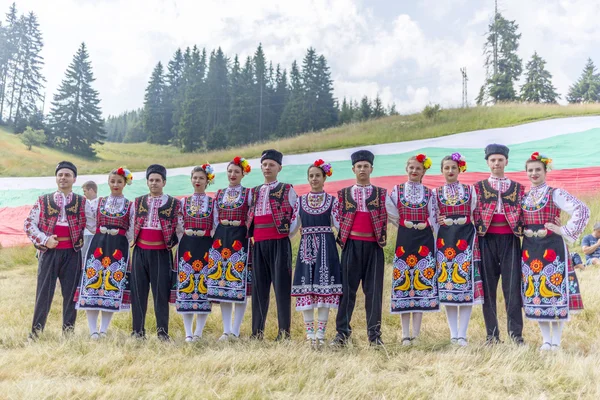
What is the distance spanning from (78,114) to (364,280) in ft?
30.2

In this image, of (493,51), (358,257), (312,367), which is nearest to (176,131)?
(493,51)

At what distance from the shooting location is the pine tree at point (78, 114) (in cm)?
1001

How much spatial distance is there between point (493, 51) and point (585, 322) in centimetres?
598

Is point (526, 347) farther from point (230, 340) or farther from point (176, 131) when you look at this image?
point (176, 131)

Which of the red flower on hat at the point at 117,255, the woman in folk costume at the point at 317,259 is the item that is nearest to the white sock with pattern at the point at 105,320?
the red flower on hat at the point at 117,255

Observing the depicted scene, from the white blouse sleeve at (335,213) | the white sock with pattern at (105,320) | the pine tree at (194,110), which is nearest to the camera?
the white blouse sleeve at (335,213)

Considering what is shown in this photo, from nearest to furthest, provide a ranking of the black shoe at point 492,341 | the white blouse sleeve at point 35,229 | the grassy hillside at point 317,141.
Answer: the black shoe at point 492,341 → the white blouse sleeve at point 35,229 → the grassy hillside at point 317,141

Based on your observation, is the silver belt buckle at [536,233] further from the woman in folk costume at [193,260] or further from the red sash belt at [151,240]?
the red sash belt at [151,240]

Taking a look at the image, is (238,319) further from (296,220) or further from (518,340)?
(518,340)

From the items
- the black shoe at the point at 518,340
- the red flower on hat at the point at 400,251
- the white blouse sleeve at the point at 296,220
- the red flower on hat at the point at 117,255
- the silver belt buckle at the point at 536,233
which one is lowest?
the black shoe at the point at 518,340

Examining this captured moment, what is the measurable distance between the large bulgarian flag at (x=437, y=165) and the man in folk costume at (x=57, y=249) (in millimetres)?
4476

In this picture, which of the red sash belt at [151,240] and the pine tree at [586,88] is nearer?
the red sash belt at [151,240]

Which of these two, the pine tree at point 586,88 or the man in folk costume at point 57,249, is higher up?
the pine tree at point 586,88

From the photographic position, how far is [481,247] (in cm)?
337
